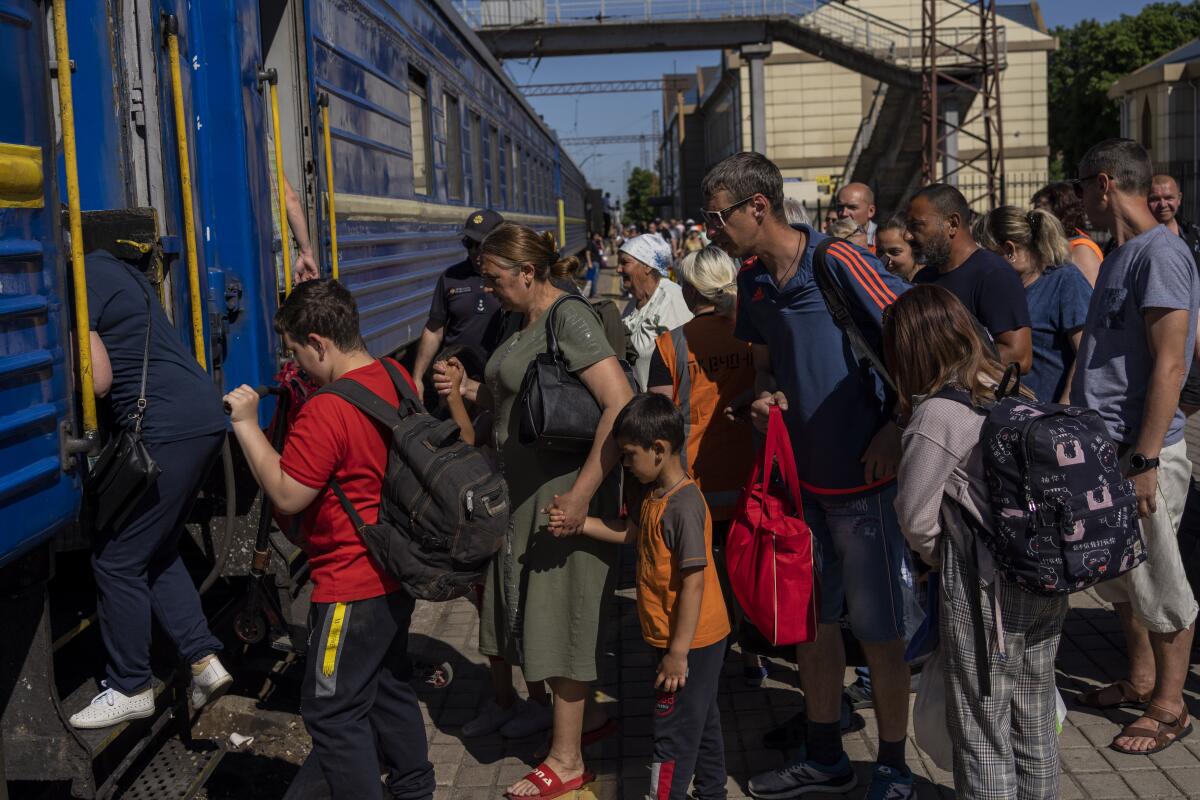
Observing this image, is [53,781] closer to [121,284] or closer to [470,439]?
[121,284]

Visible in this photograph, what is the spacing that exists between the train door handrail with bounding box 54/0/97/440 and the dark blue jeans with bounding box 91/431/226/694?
427 mm

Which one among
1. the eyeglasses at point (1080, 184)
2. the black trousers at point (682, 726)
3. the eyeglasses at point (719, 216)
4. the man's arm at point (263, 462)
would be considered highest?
the eyeglasses at point (1080, 184)

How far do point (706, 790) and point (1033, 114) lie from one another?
42.7 m

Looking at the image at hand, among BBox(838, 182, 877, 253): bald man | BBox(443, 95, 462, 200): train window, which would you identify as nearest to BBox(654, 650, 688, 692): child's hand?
BBox(838, 182, 877, 253): bald man

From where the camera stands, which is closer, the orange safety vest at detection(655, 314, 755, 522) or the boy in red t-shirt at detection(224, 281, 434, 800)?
the boy in red t-shirt at detection(224, 281, 434, 800)

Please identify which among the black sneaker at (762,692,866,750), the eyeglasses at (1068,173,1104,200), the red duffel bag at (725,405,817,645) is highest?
the eyeglasses at (1068,173,1104,200)

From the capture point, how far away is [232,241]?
4676 millimetres

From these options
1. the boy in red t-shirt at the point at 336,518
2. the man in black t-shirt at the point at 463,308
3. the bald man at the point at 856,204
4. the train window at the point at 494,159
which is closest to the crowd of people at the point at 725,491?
the boy in red t-shirt at the point at 336,518

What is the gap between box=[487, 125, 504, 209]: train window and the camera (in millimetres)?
12445

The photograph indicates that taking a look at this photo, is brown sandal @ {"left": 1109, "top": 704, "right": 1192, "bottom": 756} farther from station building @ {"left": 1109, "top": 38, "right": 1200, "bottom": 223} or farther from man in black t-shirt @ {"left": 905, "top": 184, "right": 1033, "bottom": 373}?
station building @ {"left": 1109, "top": 38, "right": 1200, "bottom": 223}

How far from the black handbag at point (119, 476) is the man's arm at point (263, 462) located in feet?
1.38

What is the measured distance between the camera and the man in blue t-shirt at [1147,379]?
3877mm

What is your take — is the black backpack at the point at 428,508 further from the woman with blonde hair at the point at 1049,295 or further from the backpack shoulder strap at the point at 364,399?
the woman with blonde hair at the point at 1049,295

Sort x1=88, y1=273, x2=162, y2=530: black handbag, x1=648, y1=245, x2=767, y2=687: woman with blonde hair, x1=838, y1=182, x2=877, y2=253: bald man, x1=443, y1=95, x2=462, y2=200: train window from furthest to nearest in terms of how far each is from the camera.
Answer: x1=443, y1=95, x2=462, y2=200: train window < x1=838, y1=182, x2=877, y2=253: bald man < x1=648, y1=245, x2=767, y2=687: woman with blonde hair < x1=88, y1=273, x2=162, y2=530: black handbag
